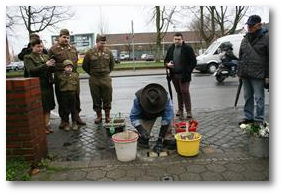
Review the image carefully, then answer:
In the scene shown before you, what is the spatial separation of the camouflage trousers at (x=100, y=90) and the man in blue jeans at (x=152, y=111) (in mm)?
1634

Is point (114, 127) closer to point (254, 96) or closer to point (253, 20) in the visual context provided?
point (254, 96)

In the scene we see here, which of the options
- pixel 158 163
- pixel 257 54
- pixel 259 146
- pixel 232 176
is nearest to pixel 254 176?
pixel 232 176

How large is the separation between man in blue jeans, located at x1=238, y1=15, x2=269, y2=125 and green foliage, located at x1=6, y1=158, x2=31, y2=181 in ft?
11.7

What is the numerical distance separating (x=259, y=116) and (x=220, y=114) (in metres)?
1.52

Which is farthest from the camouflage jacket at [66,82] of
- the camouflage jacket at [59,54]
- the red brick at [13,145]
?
the red brick at [13,145]

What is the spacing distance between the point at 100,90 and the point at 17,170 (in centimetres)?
273

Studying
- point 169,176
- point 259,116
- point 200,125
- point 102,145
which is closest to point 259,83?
point 259,116

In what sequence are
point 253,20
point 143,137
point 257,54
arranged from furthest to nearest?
point 257,54
point 253,20
point 143,137

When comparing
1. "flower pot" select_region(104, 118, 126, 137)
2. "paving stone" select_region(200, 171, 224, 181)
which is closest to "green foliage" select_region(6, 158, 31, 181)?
"flower pot" select_region(104, 118, 126, 137)

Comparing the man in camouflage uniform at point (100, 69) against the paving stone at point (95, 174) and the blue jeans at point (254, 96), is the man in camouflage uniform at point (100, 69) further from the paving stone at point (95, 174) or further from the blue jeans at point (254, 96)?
the blue jeans at point (254, 96)

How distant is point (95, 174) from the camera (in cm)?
356

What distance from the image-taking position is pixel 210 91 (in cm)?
1020

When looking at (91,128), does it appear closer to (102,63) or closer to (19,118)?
(102,63)

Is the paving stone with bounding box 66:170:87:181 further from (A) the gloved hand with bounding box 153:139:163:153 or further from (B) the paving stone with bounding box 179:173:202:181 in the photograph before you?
(B) the paving stone with bounding box 179:173:202:181
